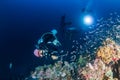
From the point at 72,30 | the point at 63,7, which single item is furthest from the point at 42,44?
the point at 63,7

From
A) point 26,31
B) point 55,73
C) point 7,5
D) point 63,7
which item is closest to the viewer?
point 55,73

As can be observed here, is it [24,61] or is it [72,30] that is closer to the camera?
[72,30]

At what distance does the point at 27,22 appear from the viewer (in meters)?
22.8

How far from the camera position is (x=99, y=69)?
6359mm

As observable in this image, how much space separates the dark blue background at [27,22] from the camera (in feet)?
44.9

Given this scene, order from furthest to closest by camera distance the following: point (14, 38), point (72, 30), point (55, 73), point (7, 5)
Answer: point (7, 5), point (14, 38), point (72, 30), point (55, 73)

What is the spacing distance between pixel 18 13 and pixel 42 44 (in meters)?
19.3

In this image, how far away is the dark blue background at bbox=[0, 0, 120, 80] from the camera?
13.7 meters

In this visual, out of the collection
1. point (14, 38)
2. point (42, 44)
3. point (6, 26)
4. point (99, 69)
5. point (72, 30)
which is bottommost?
point (99, 69)

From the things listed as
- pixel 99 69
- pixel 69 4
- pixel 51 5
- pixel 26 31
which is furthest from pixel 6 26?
pixel 99 69

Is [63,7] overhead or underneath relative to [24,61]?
overhead

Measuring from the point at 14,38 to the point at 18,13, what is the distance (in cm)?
820

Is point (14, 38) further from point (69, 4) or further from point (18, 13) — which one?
point (69, 4)

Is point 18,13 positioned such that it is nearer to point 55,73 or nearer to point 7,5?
point 7,5
